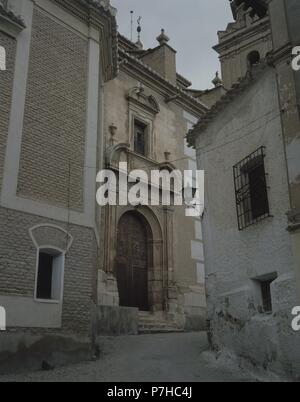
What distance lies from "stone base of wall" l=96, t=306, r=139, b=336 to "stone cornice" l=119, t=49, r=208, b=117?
25.2 ft

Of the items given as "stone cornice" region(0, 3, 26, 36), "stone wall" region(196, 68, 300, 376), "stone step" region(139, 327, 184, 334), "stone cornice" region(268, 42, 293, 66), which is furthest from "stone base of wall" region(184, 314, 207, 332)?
"stone cornice" region(0, 3, 26, 36)

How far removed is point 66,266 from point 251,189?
3698 mm

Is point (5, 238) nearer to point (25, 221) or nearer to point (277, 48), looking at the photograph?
point (25, 221)

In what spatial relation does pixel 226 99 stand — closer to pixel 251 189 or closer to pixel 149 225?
pixel 251 189

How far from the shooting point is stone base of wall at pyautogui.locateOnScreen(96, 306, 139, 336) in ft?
36.7

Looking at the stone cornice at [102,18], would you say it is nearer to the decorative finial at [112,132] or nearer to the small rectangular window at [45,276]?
the decorative finial at [112,132]

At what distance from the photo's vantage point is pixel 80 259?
9.00 metres

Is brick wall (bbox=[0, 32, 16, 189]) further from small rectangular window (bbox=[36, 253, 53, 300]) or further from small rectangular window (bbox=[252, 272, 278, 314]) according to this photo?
small rectangular window (bbox=[252, 272, 278, 314])

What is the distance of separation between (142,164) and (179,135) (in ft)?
8.93

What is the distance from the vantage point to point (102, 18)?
35.8ft

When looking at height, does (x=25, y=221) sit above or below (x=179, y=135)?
below
